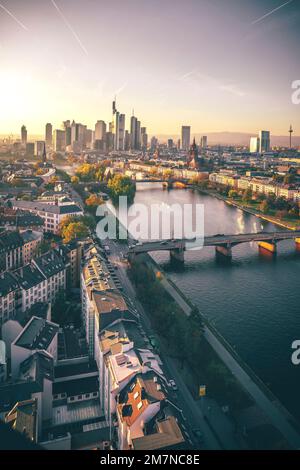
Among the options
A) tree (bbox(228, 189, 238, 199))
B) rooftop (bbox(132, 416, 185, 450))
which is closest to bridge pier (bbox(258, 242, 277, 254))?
rooftop (bbox(132, 416, 185, 450))

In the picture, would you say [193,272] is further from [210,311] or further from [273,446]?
[273,446]

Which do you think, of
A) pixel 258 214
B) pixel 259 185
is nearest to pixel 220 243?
pixel 258 214

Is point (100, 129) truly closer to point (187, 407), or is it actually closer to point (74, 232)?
point (74, 232)

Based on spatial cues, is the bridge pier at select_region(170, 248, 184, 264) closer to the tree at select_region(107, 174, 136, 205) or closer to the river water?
the river water

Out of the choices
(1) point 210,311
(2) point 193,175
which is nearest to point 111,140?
(2) point 193,175

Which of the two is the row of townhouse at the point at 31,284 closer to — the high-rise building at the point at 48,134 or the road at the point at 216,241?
the road at the point at 216,241

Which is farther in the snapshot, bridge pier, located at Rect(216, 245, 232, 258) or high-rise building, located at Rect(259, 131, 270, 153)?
high-rise building, located at Rect(259, 131, 270, 153)

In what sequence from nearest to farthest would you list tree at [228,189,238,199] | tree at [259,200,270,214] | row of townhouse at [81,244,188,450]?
1. row of townhouse at [81,244,188,450]
2. tree at [259,200,270,214]
3. tree at [228,189,238,199]
